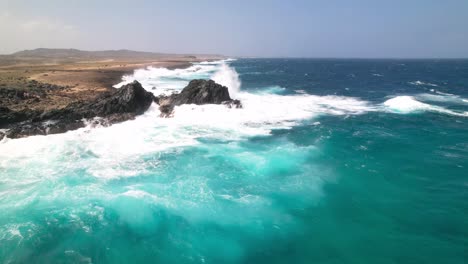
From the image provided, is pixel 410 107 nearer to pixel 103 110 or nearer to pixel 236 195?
pixel 236 195

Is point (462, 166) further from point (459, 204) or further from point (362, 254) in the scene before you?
point (362, 254)

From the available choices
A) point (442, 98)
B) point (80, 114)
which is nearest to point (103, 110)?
point (80, 114)

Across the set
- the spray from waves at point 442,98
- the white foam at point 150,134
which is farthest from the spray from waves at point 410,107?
the spray from waves at point 442,98

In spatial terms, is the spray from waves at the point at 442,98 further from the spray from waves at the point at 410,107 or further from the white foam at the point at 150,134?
the white foam at the point at 150,134

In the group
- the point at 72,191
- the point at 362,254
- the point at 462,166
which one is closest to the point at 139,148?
the point at 72,191

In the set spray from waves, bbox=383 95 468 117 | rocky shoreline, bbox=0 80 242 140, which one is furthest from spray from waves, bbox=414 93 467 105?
rocky shoreline, bbox=0 80 242 140

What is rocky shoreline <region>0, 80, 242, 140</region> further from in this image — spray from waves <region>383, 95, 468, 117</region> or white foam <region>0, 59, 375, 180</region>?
spray from waves <region>383, 95, 468, 117</region>

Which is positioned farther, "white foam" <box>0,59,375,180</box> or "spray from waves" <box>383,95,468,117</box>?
"spray from waves" <box>383,95,468,117</box>
